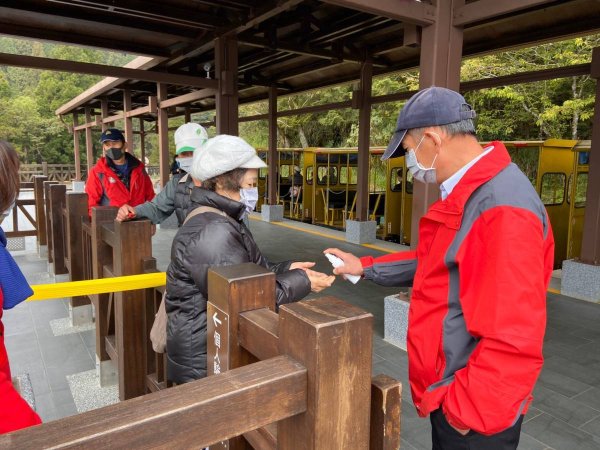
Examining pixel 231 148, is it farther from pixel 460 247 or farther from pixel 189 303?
pixel 460 247

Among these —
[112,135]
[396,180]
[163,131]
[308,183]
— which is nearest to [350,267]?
[112,135]

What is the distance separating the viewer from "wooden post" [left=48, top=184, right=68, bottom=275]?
6.21m

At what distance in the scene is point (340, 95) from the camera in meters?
25.6

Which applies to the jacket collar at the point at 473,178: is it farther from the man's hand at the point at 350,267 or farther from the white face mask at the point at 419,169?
the man's hand at the point at 350,267

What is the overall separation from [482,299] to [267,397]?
0.75 metres

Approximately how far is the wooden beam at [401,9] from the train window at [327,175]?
892 cm

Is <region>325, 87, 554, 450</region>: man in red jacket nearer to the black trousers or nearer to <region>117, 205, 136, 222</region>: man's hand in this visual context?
the black trousers

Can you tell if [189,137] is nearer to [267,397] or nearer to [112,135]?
[112,135]

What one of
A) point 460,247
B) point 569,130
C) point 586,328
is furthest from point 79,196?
point 569,130

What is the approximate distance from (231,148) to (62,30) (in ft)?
24.1

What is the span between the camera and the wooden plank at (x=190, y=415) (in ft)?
2.23

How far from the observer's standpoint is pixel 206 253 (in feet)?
5.56

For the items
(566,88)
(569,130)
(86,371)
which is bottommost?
(86,371)

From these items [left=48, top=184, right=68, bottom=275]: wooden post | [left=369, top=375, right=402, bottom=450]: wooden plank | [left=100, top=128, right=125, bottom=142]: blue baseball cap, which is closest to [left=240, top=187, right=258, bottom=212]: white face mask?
[left=369, top=375, right=402, bottom=450]: wooden plank
